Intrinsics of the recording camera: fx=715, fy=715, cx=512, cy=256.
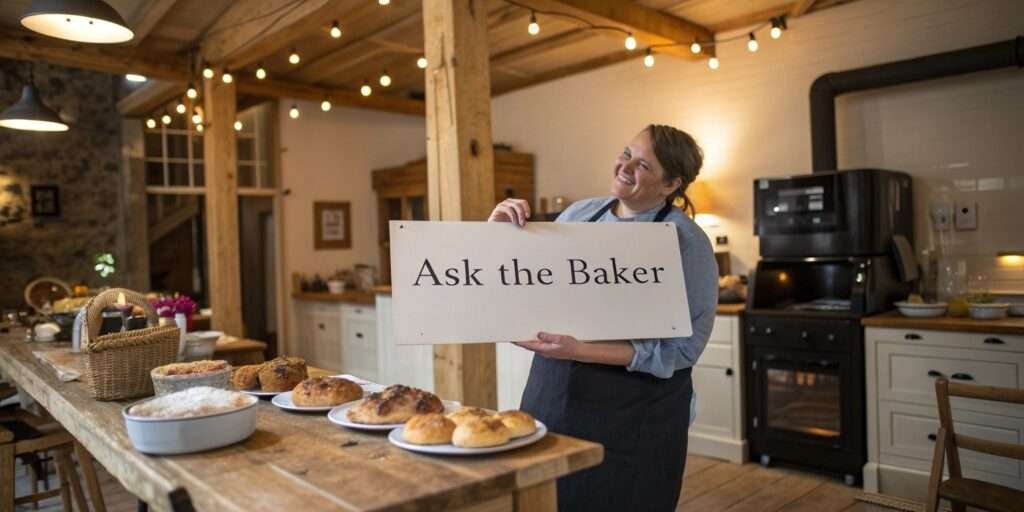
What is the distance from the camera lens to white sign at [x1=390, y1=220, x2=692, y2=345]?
5.02ft

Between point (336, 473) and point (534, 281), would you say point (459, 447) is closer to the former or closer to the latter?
point (336, 473)

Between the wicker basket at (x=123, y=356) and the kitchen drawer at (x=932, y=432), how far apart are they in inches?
131

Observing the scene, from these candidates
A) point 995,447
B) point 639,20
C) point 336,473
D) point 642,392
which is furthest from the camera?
point 639,20

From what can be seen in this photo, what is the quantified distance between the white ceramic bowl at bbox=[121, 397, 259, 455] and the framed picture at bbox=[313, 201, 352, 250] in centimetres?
601

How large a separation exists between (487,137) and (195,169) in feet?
17.9

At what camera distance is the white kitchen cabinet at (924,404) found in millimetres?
3268

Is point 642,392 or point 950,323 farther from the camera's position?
point 950,323

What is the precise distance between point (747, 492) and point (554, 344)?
102 inches

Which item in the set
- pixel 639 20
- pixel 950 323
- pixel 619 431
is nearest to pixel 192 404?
pixel 619 431

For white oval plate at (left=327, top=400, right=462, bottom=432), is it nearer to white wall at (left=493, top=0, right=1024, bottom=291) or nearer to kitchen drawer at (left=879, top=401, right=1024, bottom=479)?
kitchen drawer at (left=879, top=401, right=1024, bottom=479)

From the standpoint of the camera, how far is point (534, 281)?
1619 mm

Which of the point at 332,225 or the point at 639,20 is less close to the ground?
the point at 639,20

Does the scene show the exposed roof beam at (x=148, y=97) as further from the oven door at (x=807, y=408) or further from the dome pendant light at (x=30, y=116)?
the oven door at (x=807, y=408)

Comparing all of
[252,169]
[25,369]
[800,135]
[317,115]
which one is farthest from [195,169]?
[800,135]
